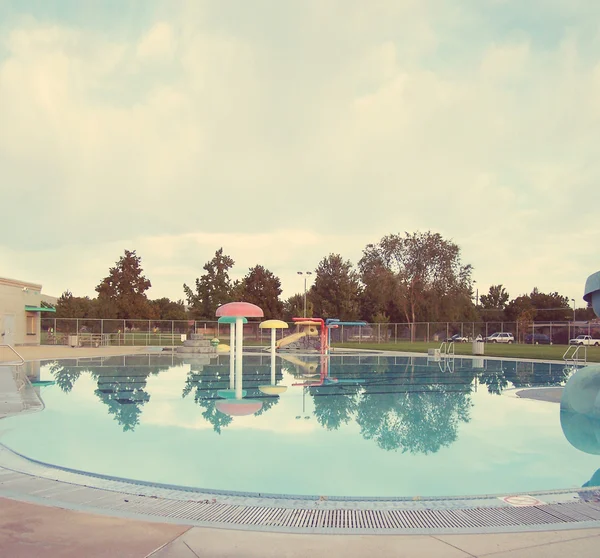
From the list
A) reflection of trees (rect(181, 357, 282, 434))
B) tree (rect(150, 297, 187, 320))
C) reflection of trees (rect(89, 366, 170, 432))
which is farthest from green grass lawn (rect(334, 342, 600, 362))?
tree (rect(150, 297, 187, 320))

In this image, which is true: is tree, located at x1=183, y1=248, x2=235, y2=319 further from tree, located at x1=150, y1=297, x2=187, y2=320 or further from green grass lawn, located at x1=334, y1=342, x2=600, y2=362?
green grass lawn, located at x1=334, y1=342, x2=600, y2=362

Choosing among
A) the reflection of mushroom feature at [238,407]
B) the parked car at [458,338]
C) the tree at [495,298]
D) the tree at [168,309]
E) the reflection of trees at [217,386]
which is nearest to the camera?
the reflection of trees at [217,386]

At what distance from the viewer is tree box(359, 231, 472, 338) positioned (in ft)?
192

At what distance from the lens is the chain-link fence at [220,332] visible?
40.6 meters

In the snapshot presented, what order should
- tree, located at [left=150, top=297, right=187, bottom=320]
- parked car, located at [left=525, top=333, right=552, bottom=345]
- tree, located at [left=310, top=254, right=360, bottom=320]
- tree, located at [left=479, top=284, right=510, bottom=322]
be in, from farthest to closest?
tree, located at [left=479, top=284, right=510, bottom=322] < tree, located at [left=150, top=297, right=187, bottom=320] < tree, located at [left=310, top=254, right=360, bottom=320] < parked car, located at [left=525, top=333, right=552, bottom=345]

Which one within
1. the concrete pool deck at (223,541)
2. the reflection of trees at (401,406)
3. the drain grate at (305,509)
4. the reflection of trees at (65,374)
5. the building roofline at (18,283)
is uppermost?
the building roofline at (18,283)

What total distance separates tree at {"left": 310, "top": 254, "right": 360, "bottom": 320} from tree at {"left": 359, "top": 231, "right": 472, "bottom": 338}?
568cm

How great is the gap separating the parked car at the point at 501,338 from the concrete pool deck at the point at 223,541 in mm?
55478

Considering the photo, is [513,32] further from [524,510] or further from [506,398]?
[524,510]

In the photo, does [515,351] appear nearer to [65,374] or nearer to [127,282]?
[65,374]

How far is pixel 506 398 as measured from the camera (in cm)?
1370

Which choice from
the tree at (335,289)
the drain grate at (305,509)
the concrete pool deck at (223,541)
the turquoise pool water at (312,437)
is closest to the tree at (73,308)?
the tree at (335,289)

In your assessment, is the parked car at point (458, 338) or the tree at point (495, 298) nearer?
the parked car at point (458, 338)

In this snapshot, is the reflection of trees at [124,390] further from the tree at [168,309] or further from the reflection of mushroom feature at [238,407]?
the tree at [168,309]
